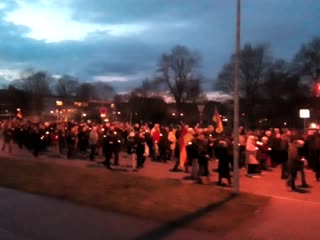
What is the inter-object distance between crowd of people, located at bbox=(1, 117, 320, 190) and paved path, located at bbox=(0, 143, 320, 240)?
3.25 m

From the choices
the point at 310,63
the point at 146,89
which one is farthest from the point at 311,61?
the point at 146,89

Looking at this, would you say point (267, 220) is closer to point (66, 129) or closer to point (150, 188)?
point (150, 188)

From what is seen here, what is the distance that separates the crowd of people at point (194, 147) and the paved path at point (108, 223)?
3.25 metres

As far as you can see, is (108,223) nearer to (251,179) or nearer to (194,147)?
(194,147)

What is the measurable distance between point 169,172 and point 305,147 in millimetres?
5207

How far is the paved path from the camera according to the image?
8906 millimetres

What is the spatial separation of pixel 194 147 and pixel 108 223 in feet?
24.2

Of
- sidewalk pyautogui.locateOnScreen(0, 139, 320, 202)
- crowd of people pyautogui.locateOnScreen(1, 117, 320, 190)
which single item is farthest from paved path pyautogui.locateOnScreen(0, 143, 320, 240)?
crowd of people pyautogui.locateOnScreen(1, 117, 320, 190)

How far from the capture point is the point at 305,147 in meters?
20.1

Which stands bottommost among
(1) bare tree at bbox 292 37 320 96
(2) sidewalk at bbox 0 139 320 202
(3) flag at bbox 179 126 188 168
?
(2) sidewalk at bbox 0 139 320 202

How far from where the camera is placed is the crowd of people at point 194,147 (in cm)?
1641

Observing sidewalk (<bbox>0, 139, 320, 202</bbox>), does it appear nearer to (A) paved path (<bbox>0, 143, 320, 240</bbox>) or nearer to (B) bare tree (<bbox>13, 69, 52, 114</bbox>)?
(A) paved path (<bbox>0, 143, 320, 240</bbox>)

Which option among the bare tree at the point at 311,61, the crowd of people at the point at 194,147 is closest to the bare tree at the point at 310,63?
the bare tree at the point at 311,61

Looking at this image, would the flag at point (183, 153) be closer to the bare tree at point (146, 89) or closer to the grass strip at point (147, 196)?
the grass strip at point (147, 196)
